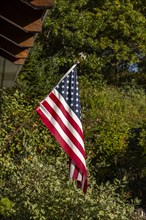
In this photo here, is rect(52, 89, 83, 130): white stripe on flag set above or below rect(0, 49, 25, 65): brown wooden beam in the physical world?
below

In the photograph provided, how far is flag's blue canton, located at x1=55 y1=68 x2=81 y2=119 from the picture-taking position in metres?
6.06

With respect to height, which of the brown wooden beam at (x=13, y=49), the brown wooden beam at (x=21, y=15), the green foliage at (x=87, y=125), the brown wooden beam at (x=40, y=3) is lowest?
the green foliage at (x=87, y=125)

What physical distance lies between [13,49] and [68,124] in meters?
3.01

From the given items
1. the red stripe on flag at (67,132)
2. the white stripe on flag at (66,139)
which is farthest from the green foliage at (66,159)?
the red stripe on flag at (67,132)

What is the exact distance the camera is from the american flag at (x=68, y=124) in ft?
19.1

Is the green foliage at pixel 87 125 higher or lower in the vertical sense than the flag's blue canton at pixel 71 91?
lower

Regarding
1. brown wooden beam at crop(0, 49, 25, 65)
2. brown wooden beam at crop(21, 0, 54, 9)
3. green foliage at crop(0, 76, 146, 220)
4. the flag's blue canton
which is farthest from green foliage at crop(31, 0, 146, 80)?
brown wooden beam at crop(21, 0, 54, 9)

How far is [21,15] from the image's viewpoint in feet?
8.44

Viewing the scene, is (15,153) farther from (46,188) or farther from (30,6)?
(30,6)

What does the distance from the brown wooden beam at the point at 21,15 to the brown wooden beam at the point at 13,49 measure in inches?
8.7

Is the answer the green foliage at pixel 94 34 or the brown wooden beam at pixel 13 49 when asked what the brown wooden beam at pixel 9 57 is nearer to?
the brown wooden beam at pixel 13 49

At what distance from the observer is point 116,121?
1122 cm

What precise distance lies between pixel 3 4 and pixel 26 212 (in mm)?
3720

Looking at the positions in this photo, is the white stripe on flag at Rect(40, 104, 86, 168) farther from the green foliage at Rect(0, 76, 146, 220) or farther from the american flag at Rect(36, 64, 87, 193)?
the green foliage at Rect(0, 76, 146, 220)
